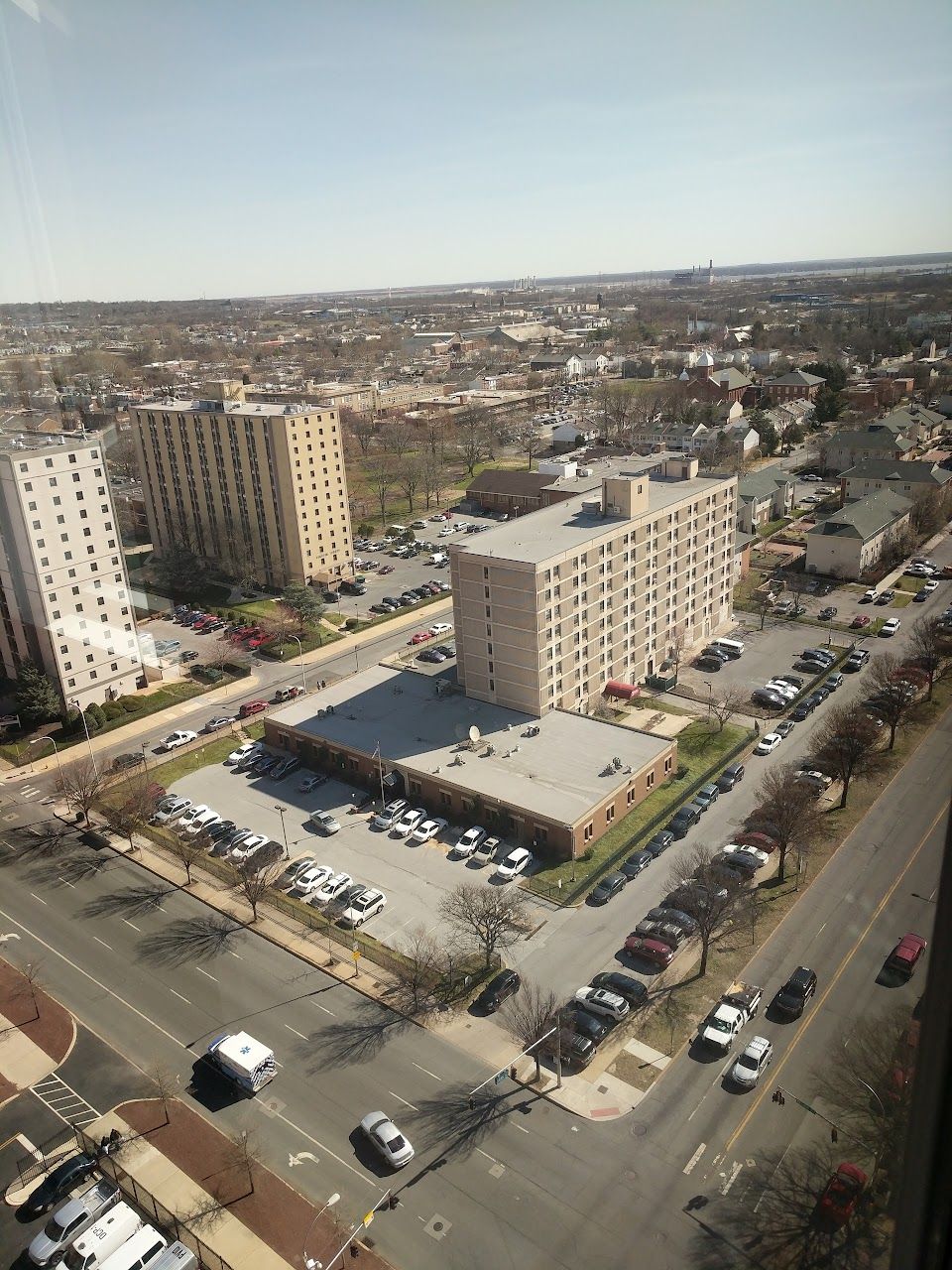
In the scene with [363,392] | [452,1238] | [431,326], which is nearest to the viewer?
[452,1238]

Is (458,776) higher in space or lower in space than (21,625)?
lower

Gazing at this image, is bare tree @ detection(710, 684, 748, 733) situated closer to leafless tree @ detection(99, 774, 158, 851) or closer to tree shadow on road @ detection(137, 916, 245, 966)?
tree shadow on road @ detection(137, 916, 245, 966)

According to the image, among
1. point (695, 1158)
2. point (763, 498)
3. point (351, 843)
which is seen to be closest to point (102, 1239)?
point (695, 1158)

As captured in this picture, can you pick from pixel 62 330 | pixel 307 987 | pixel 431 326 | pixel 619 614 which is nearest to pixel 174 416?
pixel 62 330

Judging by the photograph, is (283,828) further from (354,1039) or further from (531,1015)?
(531,1015)

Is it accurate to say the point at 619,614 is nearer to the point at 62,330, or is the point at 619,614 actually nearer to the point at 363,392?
the point at 62,330

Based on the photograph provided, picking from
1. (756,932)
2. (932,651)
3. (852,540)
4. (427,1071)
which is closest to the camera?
(427,1071)

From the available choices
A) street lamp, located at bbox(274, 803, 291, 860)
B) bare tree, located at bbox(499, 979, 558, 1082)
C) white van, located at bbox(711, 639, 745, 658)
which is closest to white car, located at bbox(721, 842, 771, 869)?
bare tree, located at bbox(499, 979, 558, 1082)
